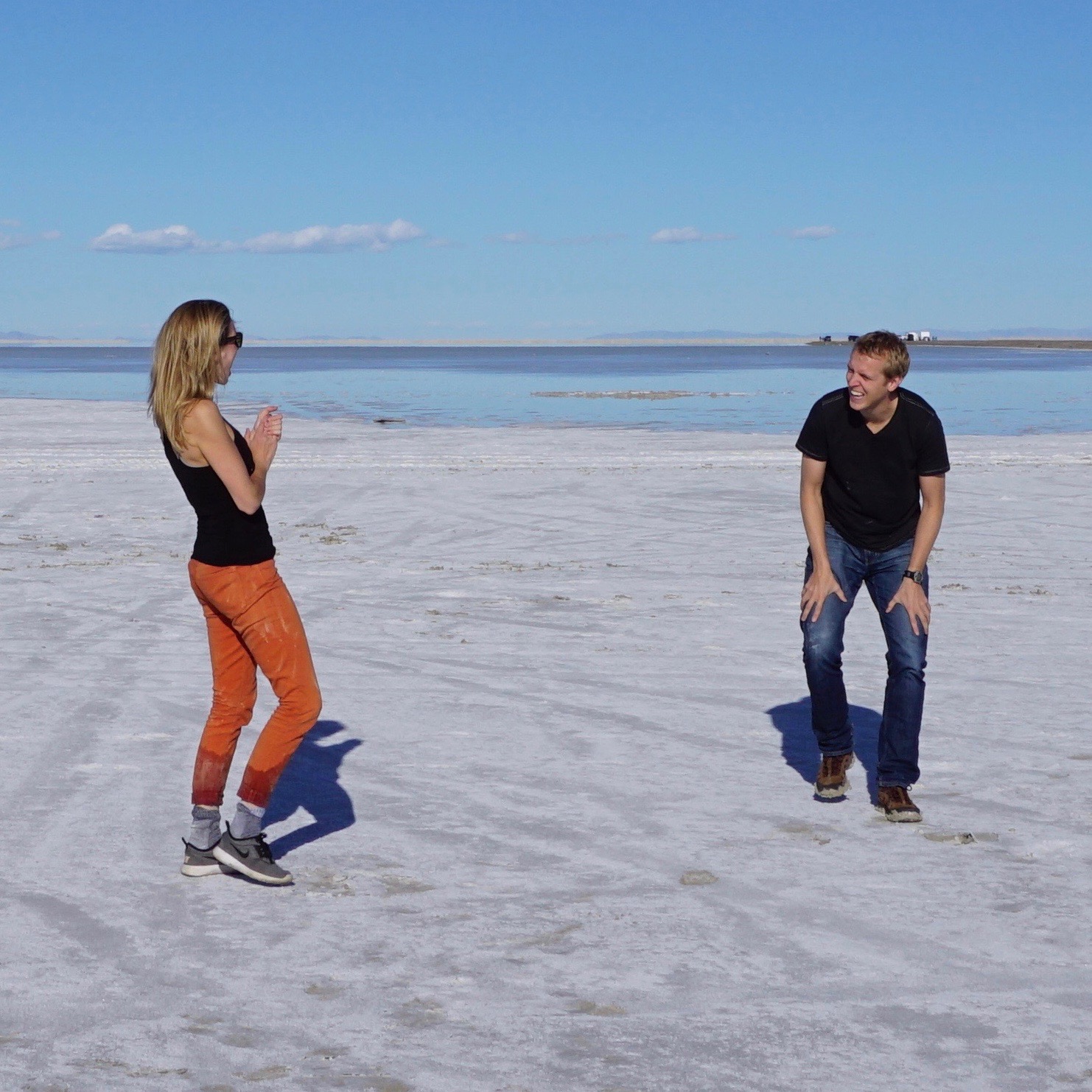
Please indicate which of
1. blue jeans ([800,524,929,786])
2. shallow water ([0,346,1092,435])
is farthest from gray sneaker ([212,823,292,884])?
shallow water ([0,346,1092,435])

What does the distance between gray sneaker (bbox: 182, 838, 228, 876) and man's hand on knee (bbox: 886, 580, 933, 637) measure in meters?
2.61

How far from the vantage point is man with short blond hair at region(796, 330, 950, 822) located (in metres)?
5.23

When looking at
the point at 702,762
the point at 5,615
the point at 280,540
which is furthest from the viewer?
the point at 280,540

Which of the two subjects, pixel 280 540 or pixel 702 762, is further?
pixel 280 540

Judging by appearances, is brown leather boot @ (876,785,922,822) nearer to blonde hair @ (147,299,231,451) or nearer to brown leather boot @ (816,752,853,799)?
brown leather boot @ (816,752,853,799)

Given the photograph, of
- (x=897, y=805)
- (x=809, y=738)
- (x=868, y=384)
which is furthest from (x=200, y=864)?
(x=809, y=738)

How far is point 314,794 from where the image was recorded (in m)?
5.71

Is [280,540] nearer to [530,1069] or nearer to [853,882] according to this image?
[853,882]

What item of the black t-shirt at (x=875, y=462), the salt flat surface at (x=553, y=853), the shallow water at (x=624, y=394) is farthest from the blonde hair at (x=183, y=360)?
the shallow water at (x=624, y=394)

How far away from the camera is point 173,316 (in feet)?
14.3

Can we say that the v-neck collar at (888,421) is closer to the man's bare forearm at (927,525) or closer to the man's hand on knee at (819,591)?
the man's bare forearm at (927,525)

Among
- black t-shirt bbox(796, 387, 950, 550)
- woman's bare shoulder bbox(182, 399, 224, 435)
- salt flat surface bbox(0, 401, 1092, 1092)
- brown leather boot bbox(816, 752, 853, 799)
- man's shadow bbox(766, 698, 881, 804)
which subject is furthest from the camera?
man's shadow bbox(766, 698, 881, 804)

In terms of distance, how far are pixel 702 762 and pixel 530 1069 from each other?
109 inches

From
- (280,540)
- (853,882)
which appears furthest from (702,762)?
(280,540)
